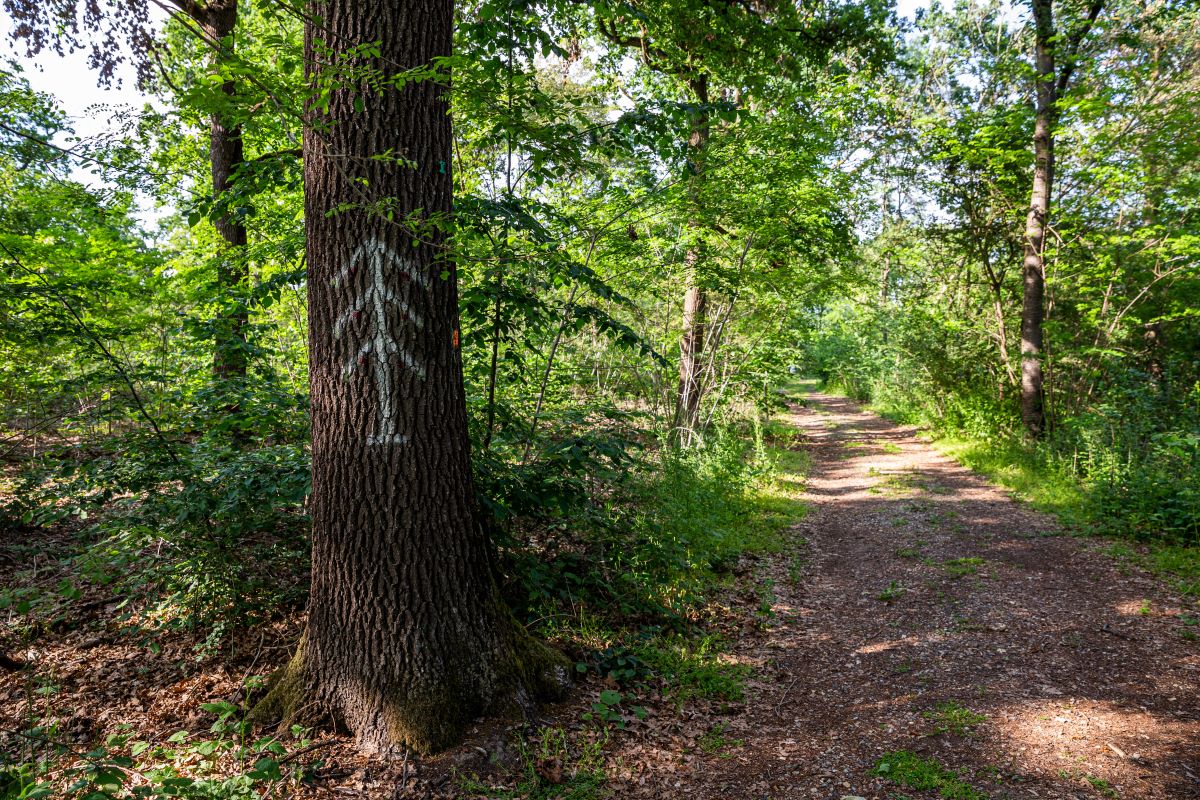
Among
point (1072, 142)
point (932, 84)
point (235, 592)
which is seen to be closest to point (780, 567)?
point (235, 592)

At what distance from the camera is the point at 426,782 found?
9.55 ft

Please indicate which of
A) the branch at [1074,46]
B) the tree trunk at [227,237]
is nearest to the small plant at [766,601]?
the tree trunk at [227,237]

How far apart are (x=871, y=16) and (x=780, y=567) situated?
5.58 m

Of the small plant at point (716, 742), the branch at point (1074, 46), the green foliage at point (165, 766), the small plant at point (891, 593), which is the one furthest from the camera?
the branch at point (1074, 46)

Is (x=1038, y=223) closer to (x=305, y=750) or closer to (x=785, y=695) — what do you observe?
(x=785, y=695)

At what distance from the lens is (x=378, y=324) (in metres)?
3.10

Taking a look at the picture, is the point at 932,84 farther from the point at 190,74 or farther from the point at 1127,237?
the point at 190,74

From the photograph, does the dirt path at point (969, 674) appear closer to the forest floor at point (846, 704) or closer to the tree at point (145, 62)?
the forest floor at point (846, 704)

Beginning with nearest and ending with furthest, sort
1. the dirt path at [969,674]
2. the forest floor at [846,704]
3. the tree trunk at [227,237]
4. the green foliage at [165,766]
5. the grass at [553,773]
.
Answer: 1. the green foliage at [165,766]
2. the grass at [553,773]
3. the forest floor at [846,704]
4. the dirt path at [969,674]
5. the tree trunk at [227,237]

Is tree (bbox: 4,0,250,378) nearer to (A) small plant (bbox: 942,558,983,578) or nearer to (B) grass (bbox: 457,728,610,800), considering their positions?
(B) grass (bbox: 457,728,610,800)

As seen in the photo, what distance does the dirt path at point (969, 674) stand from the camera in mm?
3152

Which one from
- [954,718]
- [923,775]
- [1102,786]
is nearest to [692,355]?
[954,718]

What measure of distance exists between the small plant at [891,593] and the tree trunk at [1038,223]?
23.2ft

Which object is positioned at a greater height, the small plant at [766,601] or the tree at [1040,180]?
the tree at [1040,180]
